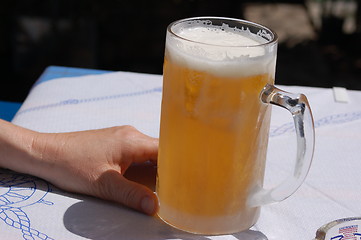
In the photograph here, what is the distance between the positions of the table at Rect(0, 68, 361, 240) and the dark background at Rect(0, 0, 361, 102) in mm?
1421

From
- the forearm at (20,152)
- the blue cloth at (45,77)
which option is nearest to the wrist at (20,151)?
the forearm at (20,152)

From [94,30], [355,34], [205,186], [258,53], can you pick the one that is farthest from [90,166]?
[355,34]

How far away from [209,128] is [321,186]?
0.28 m

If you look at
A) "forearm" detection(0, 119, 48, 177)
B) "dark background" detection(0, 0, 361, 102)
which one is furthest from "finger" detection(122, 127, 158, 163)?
"dark background" detection(0, 0, 361, 102)

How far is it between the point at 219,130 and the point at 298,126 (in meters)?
0.10

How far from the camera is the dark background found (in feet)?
8.52

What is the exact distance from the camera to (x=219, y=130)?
0.69 m

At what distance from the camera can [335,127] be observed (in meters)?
1.07

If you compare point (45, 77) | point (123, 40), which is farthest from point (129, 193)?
point (123, 40)

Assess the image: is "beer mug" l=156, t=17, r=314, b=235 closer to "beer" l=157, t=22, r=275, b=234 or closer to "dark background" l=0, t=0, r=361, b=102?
"beer" l=157, t=22, r=275, b=234

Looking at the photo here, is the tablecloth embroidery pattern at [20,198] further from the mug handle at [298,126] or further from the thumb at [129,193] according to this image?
the mug handle at [298,126]

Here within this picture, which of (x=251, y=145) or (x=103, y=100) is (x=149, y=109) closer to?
(x=103, y=100)

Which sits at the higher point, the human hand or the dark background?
the human hand

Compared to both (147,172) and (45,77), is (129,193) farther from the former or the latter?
(45,77)
